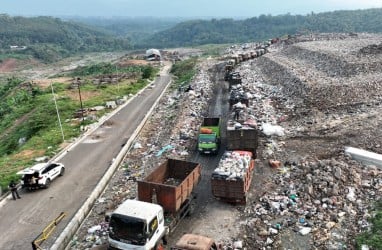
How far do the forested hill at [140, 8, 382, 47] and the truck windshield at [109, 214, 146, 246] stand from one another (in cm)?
11164

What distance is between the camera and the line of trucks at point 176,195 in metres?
12.0

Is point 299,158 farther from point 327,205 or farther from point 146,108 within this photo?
point 146,108

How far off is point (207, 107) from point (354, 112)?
1192 centimetres

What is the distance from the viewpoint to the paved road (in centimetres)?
1553

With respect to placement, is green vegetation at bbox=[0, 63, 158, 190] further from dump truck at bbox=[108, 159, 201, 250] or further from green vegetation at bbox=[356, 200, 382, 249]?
green vegetation at bbox=[356, 200, 382, 249]

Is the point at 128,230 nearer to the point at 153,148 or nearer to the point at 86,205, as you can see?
the point at 86,205

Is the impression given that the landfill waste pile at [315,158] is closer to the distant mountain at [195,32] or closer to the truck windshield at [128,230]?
the truck windshield at [128,230]

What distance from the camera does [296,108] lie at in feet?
91.3

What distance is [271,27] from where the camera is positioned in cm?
17100

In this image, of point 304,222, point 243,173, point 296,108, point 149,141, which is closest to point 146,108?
point 149,141

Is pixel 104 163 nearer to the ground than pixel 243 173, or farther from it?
nearer to the ground

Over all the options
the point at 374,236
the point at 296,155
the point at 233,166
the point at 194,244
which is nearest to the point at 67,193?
the point at 233,166

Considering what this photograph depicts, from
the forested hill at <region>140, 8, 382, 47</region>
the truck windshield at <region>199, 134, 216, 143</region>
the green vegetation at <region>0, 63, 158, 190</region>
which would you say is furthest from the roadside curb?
the forested hill at <region>140, 8, 382, 47</region>

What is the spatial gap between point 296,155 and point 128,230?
11050 millimetres
